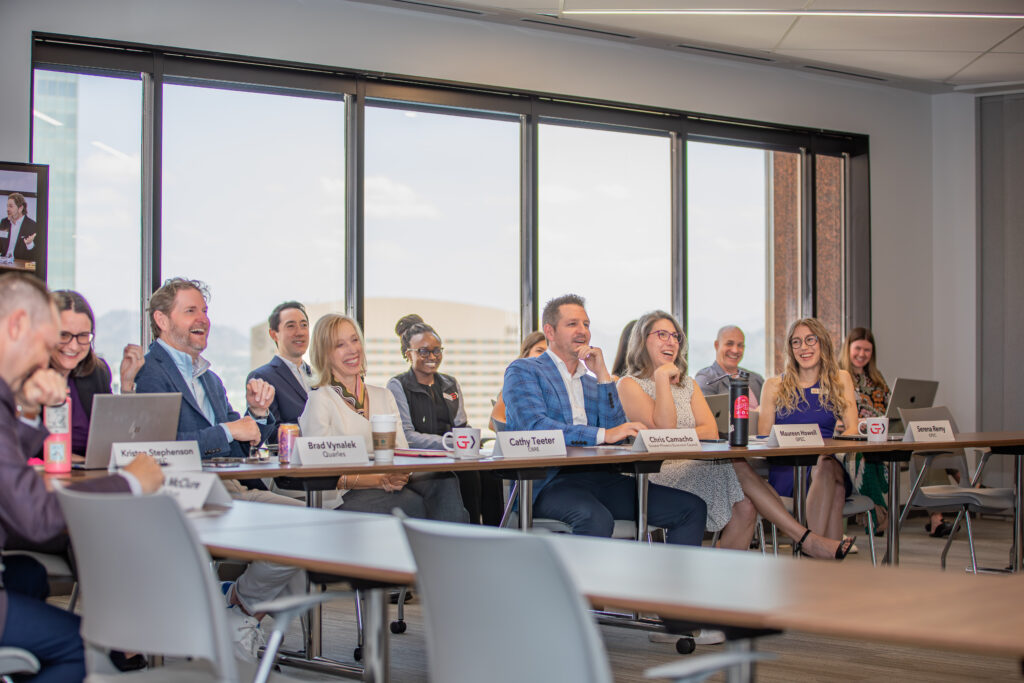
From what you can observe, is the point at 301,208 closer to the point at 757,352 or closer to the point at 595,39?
the point at 595,39

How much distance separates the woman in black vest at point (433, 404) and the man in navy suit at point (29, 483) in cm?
306

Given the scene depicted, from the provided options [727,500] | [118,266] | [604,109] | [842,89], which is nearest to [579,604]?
[727,500]

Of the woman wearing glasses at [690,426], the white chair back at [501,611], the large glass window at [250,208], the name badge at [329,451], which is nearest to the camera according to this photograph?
the white chair back at [501,611]

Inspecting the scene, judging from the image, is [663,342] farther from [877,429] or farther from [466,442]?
[466,442]

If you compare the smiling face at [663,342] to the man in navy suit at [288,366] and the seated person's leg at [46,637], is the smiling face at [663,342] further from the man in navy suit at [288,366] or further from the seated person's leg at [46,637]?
the seated person's leg at [46,637]

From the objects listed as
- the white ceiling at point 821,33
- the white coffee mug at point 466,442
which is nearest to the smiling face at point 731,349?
the white ceiling at point 821,33

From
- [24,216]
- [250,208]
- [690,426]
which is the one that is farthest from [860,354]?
[24,216]

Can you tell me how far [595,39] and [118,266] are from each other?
11.7 feet

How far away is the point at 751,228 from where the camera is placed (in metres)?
7.95

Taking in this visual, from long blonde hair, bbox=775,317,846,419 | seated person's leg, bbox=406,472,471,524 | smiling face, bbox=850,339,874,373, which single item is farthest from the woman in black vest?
smiling face, bbox=850,339,874,373

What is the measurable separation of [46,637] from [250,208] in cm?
420

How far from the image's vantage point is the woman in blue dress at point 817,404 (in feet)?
17.1

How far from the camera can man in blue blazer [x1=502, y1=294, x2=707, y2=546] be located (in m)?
4.19

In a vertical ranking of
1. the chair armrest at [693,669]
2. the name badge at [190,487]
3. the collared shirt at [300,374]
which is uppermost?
the collared shirt at [300,374]
